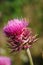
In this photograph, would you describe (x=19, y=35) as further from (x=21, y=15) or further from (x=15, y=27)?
(x=21, y=15)

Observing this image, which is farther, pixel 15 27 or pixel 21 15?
pixel 21 15

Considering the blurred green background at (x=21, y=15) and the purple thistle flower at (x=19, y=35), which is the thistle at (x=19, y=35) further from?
the blurred green background at (x=21, y=15)

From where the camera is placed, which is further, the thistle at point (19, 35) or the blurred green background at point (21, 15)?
the blurred green background at point (21, 15)

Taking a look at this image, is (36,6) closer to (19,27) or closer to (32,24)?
(32,24)

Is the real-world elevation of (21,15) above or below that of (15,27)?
above

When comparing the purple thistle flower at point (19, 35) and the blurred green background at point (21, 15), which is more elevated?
the blurred green background at point (21, 15)

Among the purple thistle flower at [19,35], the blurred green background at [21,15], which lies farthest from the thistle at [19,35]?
the blurred green background at [21,15]

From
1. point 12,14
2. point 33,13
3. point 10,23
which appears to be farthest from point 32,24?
point 10,23

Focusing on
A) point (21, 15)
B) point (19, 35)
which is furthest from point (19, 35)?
point (21, 15)
